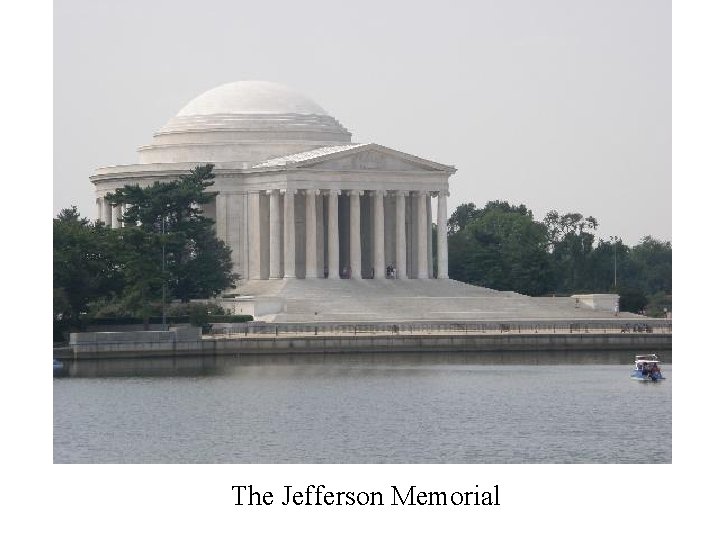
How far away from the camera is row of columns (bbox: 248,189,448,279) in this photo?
15950cm

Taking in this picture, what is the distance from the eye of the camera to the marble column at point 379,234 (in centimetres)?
16175

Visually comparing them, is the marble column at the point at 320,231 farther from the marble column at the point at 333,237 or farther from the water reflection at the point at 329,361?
the water reflection at the point at 329,361

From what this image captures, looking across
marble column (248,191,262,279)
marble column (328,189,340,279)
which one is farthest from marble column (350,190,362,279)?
marble column (248,191,262,279)

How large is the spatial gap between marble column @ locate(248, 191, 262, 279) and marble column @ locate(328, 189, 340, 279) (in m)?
5.41

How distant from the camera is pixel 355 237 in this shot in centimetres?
16138

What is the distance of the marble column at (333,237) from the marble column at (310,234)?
3.76ft

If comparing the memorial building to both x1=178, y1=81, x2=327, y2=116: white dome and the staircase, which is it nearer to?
x1=178, y1=81, x2=327, y2=116: white dome

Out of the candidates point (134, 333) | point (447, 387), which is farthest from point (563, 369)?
point (134, 333)

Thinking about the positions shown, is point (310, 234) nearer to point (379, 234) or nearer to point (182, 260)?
point (379, 234)

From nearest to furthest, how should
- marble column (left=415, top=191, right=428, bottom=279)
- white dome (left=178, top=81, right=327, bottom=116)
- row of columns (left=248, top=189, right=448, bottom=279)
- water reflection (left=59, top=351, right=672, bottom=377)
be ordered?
water reflection (left=59, top=351, right=672, bottom=377)
row of columns (left=248, top=189, right=448, bottom=279)
marble column (left=415, top=191, right=428, bottom=279)
white dome (left=178, top=81, right=327, bottom=116)

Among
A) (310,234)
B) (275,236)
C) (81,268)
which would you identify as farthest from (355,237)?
(81,268)

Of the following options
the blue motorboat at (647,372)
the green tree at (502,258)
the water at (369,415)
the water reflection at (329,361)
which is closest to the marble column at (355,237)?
the green tree at (502,258)

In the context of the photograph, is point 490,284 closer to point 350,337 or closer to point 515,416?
point 350,337
